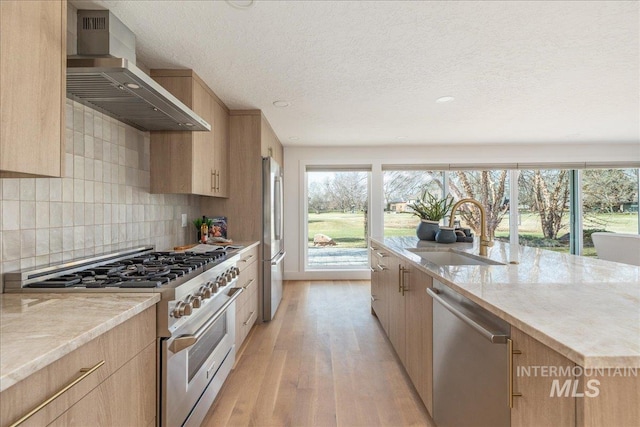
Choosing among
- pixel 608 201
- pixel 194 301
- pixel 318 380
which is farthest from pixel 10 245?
pixel 608 201

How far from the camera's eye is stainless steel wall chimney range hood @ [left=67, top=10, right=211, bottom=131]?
4.56ft

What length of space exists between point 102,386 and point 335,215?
482 centimetres

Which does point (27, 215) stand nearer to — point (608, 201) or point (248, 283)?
point (248, 283)

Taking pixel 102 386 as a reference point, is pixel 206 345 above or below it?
below

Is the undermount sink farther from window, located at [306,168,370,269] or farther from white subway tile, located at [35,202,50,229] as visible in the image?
Answer: window, located at [306,168,370,269]

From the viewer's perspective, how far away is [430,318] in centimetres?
169

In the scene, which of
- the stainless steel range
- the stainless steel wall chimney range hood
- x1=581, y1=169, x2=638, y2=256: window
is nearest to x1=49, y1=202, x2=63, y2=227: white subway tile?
the stainless steel range

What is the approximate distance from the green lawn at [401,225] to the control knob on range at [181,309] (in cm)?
427

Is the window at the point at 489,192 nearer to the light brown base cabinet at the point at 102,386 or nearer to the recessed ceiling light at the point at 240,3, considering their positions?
the recessed ceiling light at the point at 240,3

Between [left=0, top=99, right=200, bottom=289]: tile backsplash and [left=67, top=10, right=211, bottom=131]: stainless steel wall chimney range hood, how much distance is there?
17 centimetres

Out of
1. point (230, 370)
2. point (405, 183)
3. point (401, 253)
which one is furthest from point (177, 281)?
point (405, 183)

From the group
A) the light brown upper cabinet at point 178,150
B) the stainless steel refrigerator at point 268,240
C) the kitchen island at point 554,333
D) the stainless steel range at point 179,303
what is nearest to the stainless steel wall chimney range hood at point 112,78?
the light brown upper cabinet at point 178,150

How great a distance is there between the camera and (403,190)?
18.9 ft

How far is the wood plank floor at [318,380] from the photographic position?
1.88 m
